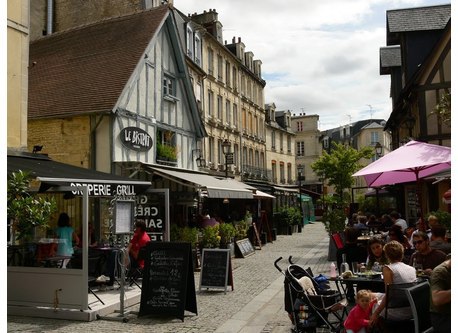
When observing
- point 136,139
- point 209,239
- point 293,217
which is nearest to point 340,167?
point 293,217

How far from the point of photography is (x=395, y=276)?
500 cm

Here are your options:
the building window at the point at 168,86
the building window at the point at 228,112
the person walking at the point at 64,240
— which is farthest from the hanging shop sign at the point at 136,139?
the building window at the point at 228,112

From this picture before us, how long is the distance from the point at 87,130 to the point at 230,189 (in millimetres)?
4556

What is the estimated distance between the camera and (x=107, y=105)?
13.2 m

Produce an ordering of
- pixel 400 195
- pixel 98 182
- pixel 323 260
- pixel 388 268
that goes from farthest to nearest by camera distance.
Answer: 1. pixel 400 195
2. pixel 323 260
3. pixel 98 182
4. pixel 388 268

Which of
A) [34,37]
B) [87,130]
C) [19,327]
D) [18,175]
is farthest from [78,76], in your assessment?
[19,327]

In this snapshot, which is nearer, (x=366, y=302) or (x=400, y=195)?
(x=366, y=302)

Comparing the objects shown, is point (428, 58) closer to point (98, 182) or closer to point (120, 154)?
point (120, 154)

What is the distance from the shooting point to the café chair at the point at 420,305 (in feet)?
14.4

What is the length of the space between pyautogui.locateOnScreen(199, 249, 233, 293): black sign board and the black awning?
200cm

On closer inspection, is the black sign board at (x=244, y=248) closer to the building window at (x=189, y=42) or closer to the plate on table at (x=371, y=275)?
the plate on table at (x=371, y=275)

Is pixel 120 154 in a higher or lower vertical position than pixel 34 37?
lower

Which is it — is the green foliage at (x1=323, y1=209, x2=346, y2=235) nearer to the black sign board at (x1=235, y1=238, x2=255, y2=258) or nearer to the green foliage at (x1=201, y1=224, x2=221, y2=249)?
the black sign board at (x1=235, y1=238, x2=255, y2=258)

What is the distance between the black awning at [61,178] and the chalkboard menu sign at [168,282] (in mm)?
→ 1541
